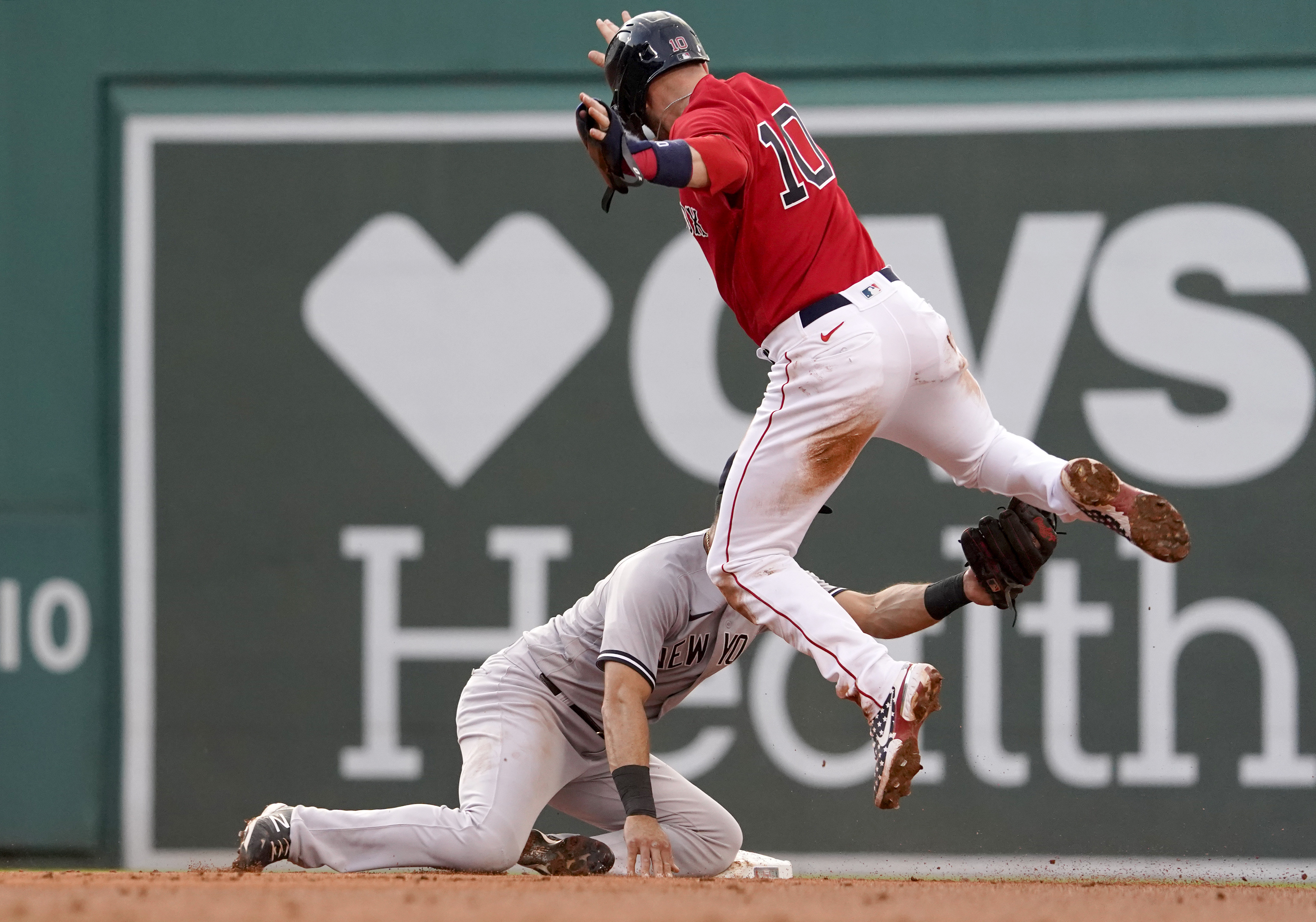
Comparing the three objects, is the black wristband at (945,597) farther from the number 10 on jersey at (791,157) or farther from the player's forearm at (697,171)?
the player's forearm at (697,171)

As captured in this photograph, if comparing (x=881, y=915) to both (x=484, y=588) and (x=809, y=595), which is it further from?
(x=484, y=588)

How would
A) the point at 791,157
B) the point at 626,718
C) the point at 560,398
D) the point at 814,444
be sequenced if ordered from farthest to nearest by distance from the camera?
the point at 560,398 → the point at 626,718 → the point at 791,157 → the point at 814,444

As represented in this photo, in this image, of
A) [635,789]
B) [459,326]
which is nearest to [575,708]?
[635,789]

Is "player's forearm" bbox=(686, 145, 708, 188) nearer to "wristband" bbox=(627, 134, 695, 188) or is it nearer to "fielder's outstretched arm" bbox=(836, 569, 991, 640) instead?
"wristband" bbox=(627, 134, 695, 188)

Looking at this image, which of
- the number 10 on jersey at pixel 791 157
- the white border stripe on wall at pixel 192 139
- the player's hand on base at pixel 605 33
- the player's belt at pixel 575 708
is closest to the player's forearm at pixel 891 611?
the player's belt at pixel 575 708

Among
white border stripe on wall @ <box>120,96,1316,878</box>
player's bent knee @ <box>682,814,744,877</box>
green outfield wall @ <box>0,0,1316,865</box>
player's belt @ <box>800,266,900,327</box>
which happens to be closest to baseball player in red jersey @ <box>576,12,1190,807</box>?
player's belt @ <box>800,266,900,327</box>

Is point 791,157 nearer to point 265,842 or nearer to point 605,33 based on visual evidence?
point 605,33
